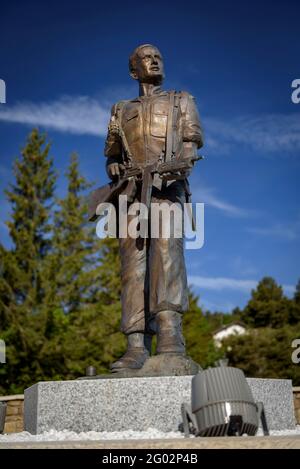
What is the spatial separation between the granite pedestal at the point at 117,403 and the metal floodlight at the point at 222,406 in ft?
2.62

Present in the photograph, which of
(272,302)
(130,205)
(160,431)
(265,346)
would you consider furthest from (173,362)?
(272,302)

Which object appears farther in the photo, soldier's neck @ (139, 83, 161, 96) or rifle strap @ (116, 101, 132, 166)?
soldier's neck @ (139, 83, 161, 96)

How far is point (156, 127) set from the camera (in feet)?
20.1

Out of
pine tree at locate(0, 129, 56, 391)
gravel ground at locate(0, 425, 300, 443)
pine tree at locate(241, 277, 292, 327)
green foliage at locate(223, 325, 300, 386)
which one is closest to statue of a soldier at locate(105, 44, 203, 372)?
gravel ground at locate(0, 425, 300, 443)

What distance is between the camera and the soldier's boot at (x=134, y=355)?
17.9ft

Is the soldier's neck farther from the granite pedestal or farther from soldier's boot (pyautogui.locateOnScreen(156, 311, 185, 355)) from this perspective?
the granite pedestal

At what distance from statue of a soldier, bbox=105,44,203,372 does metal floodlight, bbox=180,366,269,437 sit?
4.76ft

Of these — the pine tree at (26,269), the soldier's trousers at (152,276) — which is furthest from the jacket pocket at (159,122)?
the pine tree at (26,269)

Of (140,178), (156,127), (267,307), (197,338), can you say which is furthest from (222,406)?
(267,307)

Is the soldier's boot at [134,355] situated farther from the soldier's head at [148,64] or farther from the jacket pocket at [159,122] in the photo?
the soldier's head at [148,64]

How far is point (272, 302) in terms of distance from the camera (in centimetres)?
4103

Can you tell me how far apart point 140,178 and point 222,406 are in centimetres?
301

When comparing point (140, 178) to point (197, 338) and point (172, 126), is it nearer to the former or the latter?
point (172, 126)

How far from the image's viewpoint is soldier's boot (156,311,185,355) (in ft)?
17.1
